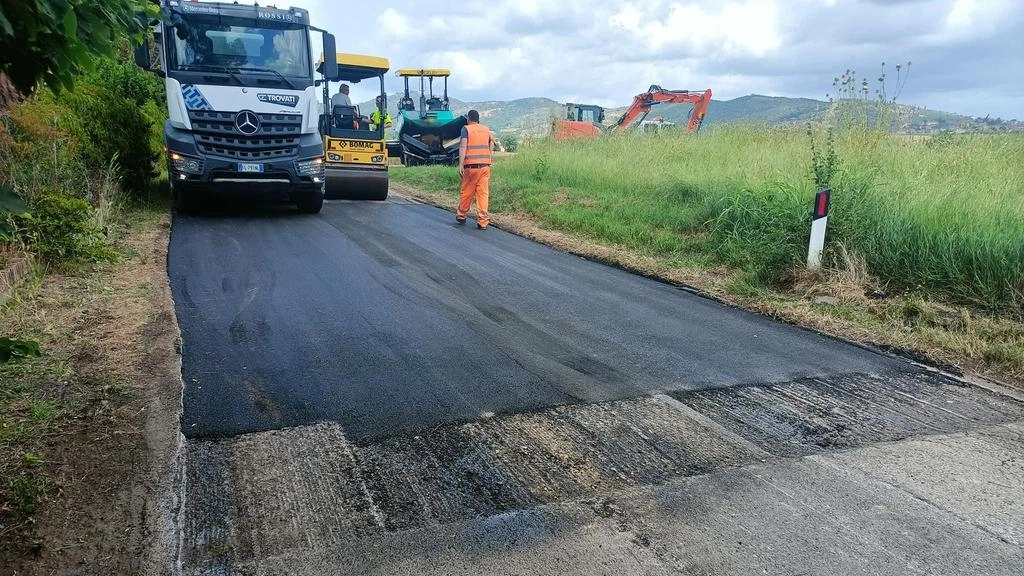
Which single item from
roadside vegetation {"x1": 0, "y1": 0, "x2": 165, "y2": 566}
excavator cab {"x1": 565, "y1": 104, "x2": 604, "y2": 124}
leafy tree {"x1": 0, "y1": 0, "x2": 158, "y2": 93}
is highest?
excavator cab {"x1": 565, "y1": 104, "x2": 604, "y2": 124}

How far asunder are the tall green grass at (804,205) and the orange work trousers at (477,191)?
99 centimetres

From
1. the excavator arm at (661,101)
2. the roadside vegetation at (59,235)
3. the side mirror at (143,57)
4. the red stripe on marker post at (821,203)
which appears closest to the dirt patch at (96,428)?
the roadside vegetation at (59,235)

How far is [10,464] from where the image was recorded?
2.79 metres

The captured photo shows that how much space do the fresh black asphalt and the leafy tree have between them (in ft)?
5.69

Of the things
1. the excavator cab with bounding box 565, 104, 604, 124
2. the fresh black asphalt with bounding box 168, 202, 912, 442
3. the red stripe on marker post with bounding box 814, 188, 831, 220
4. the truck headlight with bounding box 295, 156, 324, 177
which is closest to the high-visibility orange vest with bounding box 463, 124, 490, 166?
the truck headlight with bounding box 295, 156, 324, 177

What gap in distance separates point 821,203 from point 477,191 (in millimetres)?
5220

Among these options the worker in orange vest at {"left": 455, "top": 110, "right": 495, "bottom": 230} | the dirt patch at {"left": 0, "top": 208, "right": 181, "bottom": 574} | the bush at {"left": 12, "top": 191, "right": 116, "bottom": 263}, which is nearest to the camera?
the dirt patch at {"left": 0, "top": 208, "right": 181, "bottom": 574}

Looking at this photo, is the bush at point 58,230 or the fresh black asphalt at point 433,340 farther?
the bush at point 58,230

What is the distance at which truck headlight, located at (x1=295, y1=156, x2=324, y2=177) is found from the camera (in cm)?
991

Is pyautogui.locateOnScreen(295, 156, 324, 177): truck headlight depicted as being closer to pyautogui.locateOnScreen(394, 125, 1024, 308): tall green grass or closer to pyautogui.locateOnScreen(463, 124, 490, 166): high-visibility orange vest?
pyautogui.locateOnScreen(463, 124, 490, 166): high-visibility orange vest

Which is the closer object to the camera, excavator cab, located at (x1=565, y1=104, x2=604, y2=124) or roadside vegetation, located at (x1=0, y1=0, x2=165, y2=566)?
roadside vegetation, located at (x1=0, y1=0, x2=165, y2=566)

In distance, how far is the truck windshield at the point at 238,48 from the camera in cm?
937

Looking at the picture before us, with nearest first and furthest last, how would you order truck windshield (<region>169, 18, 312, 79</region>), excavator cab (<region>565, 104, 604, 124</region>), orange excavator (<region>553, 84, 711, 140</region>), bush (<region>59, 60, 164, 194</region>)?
bush (<region>59, 60, 164, 194</region>) < truck windshield (<region>169, 18, 312, 79</region>) < orange excavator (<region>553, 84, 711, 140</region>) < excavator cab (<region>565, 104, 604, 124</region>)

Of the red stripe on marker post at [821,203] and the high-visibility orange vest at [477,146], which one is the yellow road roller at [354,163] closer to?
the high-visibility orange vest at [477,146]
